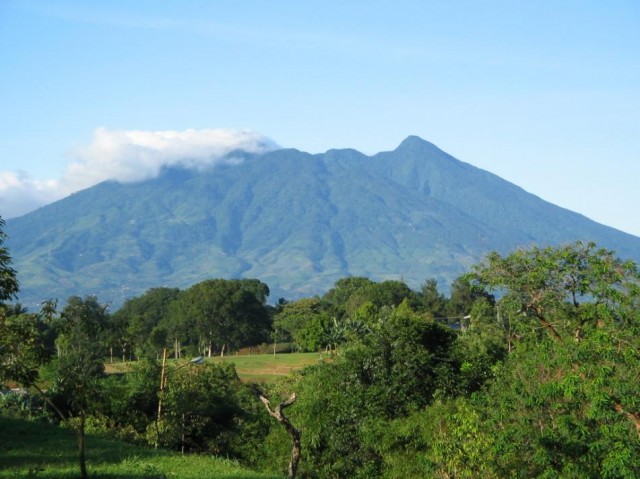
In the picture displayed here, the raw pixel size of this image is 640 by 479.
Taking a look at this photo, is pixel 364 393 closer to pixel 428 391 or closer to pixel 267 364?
pixel 428 391

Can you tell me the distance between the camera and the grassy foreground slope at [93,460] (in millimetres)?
15859

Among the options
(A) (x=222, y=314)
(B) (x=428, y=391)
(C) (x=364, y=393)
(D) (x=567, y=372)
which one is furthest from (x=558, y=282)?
(A) (x=222, y=314)

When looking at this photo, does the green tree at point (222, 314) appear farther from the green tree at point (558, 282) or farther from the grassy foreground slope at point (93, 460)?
the green tree at point (558, 282)

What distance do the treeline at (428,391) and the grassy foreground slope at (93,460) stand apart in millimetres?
1168

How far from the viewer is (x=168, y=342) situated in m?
88.1

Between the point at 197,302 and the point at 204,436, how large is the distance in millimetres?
64022

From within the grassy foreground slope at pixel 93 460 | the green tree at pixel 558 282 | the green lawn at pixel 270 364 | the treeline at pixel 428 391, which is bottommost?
the green lawn at pixel 270 364

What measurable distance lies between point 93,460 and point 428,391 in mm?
11320

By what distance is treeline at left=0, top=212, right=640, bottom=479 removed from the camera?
48.8ft

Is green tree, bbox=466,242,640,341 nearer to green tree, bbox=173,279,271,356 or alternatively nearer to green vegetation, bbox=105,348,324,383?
green vegetation, bbox=105,348,324,383

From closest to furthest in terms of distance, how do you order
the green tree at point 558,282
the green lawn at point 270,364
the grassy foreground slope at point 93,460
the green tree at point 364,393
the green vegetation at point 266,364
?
the grassy foreground slope at point 93,460
the green tree at point 558,282
the green tree at point 364,393
the green vegetation at point 266,364
the green lawn at point 270,364

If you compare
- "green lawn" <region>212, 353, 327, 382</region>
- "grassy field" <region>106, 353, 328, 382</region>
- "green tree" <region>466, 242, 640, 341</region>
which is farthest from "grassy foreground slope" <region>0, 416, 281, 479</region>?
"green lawn" <region>212, 353, 327, 382</region>

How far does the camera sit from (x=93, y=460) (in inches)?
715

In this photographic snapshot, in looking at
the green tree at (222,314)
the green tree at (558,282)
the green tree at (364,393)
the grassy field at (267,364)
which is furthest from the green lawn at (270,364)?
the green tree at (558,282)
